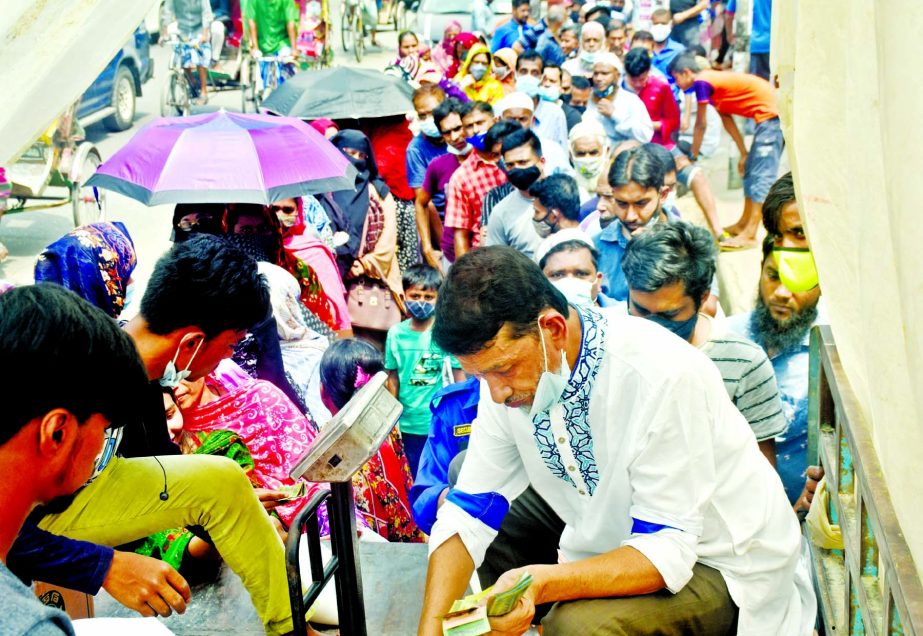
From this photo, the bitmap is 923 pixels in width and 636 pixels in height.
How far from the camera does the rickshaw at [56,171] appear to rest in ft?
27.0

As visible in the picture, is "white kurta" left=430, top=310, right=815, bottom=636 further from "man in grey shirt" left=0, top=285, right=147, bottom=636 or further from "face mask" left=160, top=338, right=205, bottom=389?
"man in grey shirt" left=0, top=285, right=147, bottom=636

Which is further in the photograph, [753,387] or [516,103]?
[516,103]

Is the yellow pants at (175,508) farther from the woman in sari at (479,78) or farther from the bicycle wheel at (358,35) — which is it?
the bicycle wheel at (358,35)

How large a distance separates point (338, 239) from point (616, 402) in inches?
141

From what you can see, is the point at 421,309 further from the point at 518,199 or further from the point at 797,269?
the point at 797,269

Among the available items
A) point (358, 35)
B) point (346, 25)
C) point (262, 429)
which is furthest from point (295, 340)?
point (346, 25)

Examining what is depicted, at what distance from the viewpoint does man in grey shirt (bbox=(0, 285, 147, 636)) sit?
1.65 m

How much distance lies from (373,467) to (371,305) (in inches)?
82.9

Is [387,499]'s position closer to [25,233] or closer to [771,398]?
[771,398]

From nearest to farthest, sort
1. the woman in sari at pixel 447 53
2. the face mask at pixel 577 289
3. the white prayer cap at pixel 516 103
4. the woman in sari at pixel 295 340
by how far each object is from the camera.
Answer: the face mask at pixel 577 289, the woman in sari at pixel 295 340, the white prayer cap at pixel 516 103, the woman in sari at pixel 447 53

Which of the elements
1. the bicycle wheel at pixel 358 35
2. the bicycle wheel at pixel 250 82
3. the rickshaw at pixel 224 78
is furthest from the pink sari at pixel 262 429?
the bicycle wheel at pixel 358 35

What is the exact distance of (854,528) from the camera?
237 centimetres

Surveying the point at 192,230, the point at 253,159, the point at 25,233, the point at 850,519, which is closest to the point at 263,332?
the point at 192,230

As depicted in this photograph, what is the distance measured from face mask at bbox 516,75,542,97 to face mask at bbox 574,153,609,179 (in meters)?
2.11
